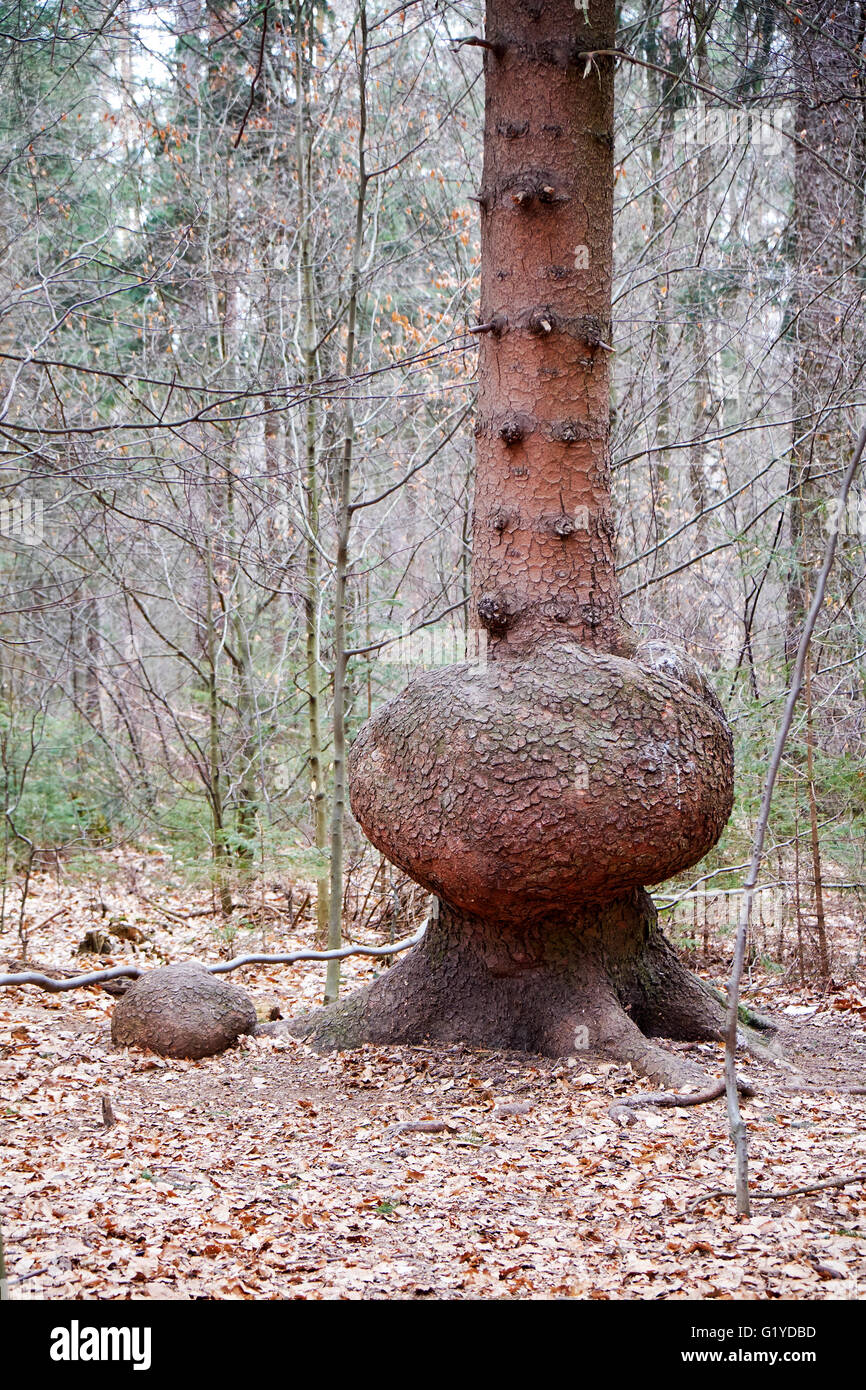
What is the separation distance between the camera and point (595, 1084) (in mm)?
4145

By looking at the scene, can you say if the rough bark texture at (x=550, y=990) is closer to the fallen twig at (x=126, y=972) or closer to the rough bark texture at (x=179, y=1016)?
the fallen twig at (x=126, y=972)

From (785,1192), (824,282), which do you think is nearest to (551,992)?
(785,1192)

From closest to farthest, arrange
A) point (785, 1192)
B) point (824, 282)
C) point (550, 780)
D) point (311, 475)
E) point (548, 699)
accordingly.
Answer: point (785, 1192)
point (550, 780)
point (548, 699)
point (824, 282)
point (311, 475)

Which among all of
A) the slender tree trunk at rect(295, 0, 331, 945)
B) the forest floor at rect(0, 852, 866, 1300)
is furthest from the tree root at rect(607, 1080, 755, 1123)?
the slender tree trunk at rect(295, 0, 331, 945)

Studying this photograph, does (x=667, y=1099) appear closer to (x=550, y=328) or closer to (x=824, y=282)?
(x=550, y=328)

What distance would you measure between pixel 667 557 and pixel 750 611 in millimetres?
1823

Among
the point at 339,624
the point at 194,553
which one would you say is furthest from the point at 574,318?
the point at 194,553

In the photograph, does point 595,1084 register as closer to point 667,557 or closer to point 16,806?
point 667,557

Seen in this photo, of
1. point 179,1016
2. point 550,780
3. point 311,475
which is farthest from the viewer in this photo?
point 311,475

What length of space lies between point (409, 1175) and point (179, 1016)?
2.19 m

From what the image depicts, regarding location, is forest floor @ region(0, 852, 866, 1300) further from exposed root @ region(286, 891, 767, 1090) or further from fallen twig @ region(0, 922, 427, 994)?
fallen twig @ region(0, 922, 427, 994)

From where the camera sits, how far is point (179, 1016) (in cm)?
531

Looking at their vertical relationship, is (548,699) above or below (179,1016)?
above

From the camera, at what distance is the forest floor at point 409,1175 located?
8.77 feet
